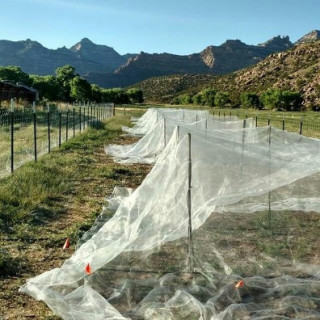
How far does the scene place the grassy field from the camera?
495 cm

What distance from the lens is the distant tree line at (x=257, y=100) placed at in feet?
213

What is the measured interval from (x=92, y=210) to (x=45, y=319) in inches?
152

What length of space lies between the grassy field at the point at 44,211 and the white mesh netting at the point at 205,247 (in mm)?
307

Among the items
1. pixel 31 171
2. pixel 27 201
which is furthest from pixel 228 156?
pixel 31 171

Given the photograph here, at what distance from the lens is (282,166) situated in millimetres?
6207

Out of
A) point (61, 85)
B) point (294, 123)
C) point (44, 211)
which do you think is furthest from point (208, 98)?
point (44, 211)

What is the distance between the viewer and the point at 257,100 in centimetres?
7262

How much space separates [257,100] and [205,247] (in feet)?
229

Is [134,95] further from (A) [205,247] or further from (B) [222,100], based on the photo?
(A) [205,247]

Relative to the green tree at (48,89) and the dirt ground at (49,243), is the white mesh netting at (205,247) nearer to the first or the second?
the dirt ground at (49,243)

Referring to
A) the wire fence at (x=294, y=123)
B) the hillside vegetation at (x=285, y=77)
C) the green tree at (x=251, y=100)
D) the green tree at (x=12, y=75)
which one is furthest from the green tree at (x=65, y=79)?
the wire fence at (x=294, y=123)

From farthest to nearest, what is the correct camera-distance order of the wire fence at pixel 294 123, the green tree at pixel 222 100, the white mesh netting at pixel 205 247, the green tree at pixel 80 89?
the green tree at pixel 222 100 < the green tree at pixel 80 89 < the wire fence at pixel 294 123 < the white mesh netting at pixel 205 247

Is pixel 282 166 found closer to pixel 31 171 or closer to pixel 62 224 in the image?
pixel 62 224

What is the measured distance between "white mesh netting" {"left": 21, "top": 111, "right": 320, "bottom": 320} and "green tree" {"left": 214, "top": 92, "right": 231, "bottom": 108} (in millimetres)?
74463
